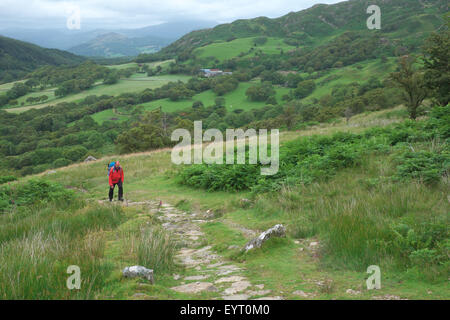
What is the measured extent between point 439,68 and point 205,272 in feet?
54.1

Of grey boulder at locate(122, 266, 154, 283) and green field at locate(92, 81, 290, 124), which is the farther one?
green field at locate(92, 81, 290, 124)

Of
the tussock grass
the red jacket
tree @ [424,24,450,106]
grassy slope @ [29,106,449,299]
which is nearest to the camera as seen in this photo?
grassy slope @ [29,106,449,299]

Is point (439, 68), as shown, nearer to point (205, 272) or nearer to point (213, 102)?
point (205, 272)

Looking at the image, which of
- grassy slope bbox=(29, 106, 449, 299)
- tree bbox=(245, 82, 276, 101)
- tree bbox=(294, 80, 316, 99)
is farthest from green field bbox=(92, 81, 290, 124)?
grassy slope bbox=(29, 106, 449, 299)

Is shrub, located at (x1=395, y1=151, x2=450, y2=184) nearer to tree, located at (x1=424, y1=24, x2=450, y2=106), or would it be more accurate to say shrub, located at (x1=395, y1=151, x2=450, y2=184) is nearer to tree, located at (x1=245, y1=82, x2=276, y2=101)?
tree, located at (x1=424, y1=24, x2=450, y2=106)

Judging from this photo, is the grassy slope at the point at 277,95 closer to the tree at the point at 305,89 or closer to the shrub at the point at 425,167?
the tree at the point at 305,89

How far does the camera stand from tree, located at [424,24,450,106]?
49.5 feet

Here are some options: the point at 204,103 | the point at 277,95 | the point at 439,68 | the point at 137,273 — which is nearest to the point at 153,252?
the point at 137,273

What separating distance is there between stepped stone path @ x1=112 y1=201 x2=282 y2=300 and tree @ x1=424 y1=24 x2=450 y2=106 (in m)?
14.0

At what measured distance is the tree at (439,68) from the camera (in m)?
15.1

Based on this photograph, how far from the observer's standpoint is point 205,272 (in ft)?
16.2

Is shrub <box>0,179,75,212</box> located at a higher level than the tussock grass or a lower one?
lower

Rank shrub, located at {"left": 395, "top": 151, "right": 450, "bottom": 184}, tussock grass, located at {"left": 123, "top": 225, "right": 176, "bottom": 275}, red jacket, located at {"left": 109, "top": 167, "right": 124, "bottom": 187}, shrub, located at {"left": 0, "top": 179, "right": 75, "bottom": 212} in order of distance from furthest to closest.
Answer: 1. red jacket, located at {"left": 109, "top": 167, "right": 124, "bottom": 187}
2. shrub, located at {"left": 0, "top": 179, "right": 75, "bottom": 212}
3. shrub, located at {"left": 395, "top": 151, "right": 450, "bottom": 184}
4. tussock grass, located at {"left": 123, "top": 225, "right": 176, "bottom": 275}
